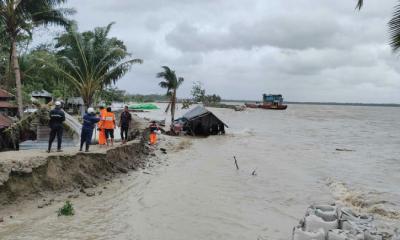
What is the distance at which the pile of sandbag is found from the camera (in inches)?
219

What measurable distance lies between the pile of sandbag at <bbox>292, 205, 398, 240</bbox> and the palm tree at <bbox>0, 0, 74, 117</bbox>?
14.2 meters

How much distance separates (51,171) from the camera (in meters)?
9.23

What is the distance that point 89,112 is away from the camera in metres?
11.1

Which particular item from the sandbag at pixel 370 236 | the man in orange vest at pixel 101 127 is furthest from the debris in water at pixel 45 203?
the sandbag at pixel 370 236

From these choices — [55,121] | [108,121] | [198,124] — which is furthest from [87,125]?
[198,124]

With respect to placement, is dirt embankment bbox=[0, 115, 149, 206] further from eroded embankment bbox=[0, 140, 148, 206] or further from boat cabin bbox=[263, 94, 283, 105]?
boat cabin bbox=[263, 94, 283, 105]

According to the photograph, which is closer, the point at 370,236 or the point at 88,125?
the point at 370,236

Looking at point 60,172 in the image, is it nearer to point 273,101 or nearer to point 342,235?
point 342,235

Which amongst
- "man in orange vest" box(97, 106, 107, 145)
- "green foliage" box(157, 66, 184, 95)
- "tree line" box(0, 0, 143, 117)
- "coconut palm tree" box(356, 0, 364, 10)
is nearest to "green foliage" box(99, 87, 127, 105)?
"green foliage" box(157, 66, 184, 95)

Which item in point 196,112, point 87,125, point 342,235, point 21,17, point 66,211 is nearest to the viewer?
point 342,235

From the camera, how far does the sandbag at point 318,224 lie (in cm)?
582

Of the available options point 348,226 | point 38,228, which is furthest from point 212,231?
point 38,228

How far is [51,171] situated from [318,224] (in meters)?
6.39

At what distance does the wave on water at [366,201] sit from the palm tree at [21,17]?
13.3 metres
